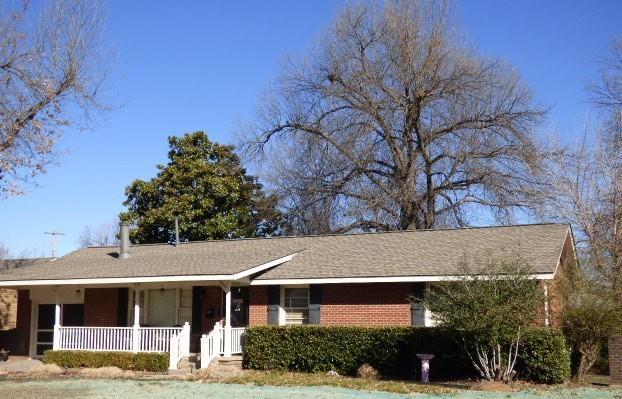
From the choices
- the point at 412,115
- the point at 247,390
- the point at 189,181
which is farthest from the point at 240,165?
the point at 247,390

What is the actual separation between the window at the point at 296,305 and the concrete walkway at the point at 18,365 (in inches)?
311

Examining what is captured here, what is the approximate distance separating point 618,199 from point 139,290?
2016cm

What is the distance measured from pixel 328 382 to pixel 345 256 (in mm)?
6223

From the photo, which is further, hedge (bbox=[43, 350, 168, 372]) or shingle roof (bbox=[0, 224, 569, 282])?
hedge (bbox=[43, 350, 168, 372])

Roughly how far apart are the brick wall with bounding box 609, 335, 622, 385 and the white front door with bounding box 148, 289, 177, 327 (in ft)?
45.2

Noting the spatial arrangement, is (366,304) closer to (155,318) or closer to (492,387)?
(492,387)

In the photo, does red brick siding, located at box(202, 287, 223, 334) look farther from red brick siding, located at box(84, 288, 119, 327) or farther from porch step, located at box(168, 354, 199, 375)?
red brick siding, located at box(84, 288, 119, 327)

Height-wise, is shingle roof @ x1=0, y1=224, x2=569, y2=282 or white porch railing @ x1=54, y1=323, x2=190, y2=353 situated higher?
shingle roof @ x1=0, y1=224, x2=569, y2=282

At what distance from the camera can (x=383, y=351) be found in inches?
803

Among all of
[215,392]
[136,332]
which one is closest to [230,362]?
[136,332]

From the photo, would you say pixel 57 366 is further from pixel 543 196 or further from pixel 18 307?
pixel 543 196

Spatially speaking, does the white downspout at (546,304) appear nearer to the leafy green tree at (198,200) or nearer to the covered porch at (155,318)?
the covered porch at (155,318)

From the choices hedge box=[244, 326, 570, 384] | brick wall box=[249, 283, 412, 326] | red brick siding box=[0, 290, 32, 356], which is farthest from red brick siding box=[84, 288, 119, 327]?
brick wall box=[249, 283, 412, 326]

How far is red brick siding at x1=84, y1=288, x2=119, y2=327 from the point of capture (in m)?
26.3
